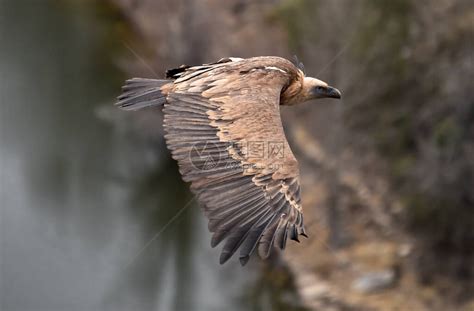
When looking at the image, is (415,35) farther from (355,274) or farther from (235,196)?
(235,196)

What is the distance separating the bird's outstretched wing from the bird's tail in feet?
1.31

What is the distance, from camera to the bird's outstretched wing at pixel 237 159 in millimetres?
8133

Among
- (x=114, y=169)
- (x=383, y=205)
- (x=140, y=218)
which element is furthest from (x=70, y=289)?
(x=383, y=205)

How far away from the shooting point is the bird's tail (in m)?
10.0

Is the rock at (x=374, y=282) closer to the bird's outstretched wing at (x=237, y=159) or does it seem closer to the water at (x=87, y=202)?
the water at (x=87, y=202)

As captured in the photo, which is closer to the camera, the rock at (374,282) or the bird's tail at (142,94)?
the bird's tail at (142,94)

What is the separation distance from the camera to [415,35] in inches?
925

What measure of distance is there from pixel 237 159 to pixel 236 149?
14cm

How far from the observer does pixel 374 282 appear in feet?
68.2

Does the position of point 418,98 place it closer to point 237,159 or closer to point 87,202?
point 87,202

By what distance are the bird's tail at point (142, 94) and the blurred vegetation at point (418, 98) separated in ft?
38.1

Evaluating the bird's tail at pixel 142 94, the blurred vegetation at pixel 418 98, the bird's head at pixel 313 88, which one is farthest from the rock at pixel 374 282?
the bird's tail at pixel 142 94

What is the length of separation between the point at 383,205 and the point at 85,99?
9.47 meters

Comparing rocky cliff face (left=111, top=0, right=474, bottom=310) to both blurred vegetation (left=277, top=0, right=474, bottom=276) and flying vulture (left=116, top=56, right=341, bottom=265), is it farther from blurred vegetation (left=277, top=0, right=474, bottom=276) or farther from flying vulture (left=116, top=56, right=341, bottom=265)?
flying vulture (left=116, top=56, right=341, bottom=265)
